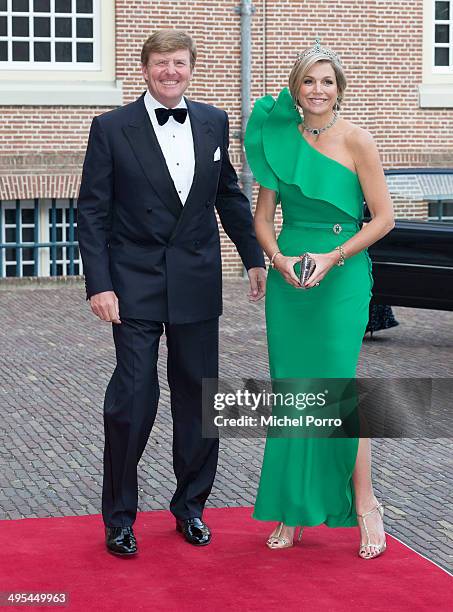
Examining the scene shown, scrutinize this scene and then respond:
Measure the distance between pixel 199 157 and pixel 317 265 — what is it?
702 mm

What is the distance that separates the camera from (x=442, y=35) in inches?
748

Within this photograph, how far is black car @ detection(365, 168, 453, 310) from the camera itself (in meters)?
11.0

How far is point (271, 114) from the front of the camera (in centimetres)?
561

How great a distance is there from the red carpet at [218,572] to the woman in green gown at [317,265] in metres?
0.15

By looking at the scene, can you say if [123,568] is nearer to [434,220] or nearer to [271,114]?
[271,114]

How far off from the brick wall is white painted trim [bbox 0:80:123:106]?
4.4 inches

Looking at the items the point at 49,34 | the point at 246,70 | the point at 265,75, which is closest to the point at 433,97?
the point at 265,75

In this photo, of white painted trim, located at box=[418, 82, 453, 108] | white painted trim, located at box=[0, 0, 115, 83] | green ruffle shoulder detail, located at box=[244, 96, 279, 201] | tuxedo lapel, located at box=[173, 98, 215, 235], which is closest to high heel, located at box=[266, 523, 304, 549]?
tuxedo lapel, located at box=[173, 98, 215, 235]

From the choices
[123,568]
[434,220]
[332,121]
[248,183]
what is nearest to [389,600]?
[123,568]

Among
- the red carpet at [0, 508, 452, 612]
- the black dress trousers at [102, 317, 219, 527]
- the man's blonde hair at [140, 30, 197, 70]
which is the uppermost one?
the man's blonde hair at [140, 30, 197, 70]

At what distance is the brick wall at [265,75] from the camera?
56.0 feet

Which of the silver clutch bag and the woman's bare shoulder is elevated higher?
the woman's bare shoulder

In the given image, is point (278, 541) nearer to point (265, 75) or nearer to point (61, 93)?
point (61, 93)

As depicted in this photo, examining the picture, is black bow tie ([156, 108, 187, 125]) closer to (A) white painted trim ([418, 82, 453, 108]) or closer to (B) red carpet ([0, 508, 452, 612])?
(B) red carpet ([0, 508, 452, 612])
